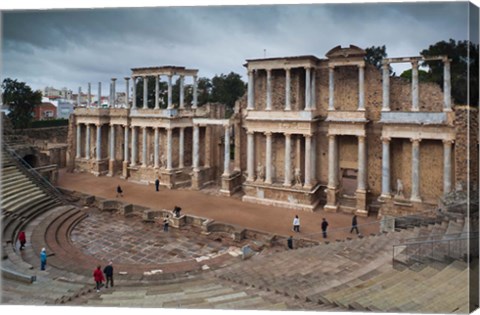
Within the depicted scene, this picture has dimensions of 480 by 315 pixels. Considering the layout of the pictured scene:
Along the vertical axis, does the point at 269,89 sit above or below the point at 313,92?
above

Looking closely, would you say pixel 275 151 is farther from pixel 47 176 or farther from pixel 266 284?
pixel 47 176

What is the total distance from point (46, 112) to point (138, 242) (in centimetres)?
3734

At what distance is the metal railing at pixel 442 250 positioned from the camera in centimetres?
1053

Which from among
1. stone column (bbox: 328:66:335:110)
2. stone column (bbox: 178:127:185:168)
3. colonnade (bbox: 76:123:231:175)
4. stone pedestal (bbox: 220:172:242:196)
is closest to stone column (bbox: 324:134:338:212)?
stone column (bbox: 328:66:335:110)

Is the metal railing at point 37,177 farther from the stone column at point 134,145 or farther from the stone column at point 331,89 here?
the stone column at point 331,89

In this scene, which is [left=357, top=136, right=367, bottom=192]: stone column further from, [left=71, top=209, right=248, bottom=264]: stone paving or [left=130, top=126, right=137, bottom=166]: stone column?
[left=130, top=126, right=137, bottom=166]: stone column

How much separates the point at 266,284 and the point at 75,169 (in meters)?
29.3

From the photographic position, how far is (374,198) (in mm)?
24172

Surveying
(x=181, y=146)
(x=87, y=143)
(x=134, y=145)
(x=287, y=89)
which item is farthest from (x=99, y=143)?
(x=287, y=89)

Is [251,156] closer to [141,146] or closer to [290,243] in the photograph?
[290,243]

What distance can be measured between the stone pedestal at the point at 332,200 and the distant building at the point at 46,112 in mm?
38143

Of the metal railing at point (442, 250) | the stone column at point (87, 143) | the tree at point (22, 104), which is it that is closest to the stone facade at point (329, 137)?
the metal railing at point (442, 250)

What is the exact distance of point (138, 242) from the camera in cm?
1950

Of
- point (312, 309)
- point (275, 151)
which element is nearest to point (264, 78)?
point (275, 151)
